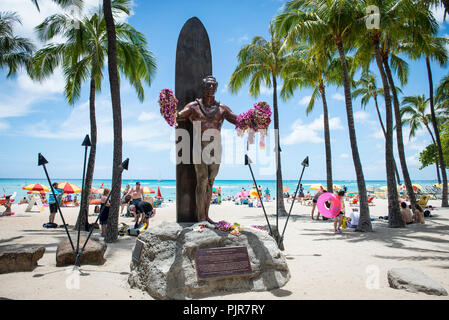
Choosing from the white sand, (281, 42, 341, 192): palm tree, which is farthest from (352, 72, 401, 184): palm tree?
the white sand

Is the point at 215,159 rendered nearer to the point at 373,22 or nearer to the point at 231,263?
the point at 231,263

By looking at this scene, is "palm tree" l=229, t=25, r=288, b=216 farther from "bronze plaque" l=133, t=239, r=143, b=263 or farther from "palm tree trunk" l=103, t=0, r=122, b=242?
"bronze plaque" l=133, t=239, r=143, b=263

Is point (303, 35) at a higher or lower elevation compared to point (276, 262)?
higher

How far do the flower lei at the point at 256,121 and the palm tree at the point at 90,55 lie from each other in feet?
26.6

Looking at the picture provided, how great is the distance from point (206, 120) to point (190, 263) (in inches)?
91.7

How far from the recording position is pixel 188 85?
5.46 metres

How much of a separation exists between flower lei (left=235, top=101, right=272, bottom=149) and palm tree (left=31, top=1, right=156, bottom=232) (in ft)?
26.6

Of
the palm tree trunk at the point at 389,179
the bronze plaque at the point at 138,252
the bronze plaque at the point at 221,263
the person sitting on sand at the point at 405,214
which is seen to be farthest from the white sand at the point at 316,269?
the person sitting on sand at the point at 405,214

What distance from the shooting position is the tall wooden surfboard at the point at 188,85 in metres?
5.44

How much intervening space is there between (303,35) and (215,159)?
27.5 feet

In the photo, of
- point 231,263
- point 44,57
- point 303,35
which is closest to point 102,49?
point 44,57

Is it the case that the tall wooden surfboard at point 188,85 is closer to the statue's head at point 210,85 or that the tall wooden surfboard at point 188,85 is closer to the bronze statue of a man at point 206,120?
the bronze statue of a man at point 206,120

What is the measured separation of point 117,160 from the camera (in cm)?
852

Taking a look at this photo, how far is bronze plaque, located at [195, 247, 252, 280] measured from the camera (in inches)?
162
